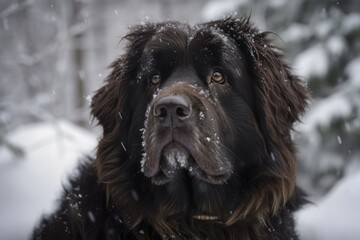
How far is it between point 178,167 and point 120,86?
3.32 feet

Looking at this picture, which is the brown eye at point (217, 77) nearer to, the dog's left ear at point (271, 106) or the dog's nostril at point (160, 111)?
the dog's left ear at point (271, 106)

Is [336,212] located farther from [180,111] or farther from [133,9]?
[133,9]

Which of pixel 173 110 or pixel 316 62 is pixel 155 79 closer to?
pixel 173 110

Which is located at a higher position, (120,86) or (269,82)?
(120,86)

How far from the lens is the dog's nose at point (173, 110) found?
128 inches

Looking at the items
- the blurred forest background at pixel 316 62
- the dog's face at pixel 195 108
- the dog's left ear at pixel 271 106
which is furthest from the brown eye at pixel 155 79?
the blurred forest background at pixel 316 62

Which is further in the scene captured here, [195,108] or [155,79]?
[155,79]

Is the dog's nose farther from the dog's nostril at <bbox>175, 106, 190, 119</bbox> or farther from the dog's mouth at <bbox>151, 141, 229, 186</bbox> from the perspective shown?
the dog's mouth at <bbox>151, 141, 229, 186</bbox>

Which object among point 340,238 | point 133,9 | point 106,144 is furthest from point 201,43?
point 133,9

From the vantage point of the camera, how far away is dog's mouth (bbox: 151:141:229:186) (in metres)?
3.45

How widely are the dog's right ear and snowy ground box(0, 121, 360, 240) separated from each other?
0.88 metres

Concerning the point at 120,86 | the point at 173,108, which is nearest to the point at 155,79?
the point at 120,86

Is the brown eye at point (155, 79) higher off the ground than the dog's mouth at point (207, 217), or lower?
higher

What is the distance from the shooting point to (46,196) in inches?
265
